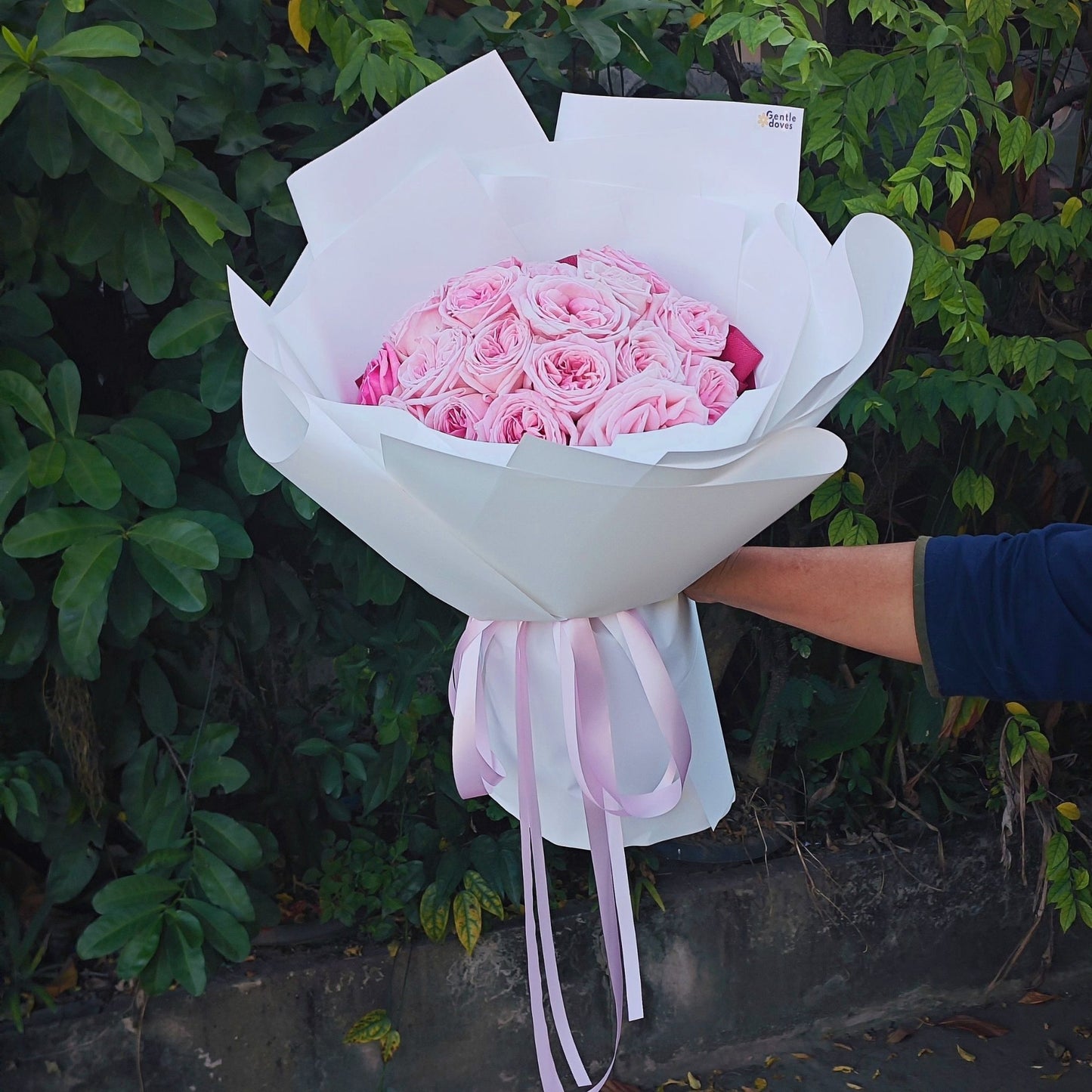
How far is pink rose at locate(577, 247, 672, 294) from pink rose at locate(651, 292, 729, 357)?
2 cm

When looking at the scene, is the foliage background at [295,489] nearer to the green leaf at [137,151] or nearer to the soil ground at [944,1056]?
the green leaf at [137,151]

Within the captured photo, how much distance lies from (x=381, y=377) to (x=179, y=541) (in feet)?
1.93

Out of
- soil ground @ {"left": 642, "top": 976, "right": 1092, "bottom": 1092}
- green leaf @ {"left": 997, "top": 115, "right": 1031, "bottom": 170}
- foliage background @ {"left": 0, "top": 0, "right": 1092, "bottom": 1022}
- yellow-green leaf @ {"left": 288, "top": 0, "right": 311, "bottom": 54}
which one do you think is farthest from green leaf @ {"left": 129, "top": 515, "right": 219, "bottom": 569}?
soil ground @ {"left": 642, "top": 976, "right": 1092, "bottom": 1092}

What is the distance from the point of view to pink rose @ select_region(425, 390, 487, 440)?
2.63 feet

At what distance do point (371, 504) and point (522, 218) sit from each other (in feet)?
1.21

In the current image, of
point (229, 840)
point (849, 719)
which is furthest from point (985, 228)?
point (229, 840)

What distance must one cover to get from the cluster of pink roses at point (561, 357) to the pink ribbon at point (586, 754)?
0.19m

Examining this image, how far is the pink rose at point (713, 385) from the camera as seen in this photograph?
82 cm

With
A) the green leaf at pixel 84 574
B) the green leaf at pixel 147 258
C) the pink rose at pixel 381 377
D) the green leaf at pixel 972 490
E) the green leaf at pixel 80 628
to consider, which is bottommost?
the green leaf at pixel 972 490

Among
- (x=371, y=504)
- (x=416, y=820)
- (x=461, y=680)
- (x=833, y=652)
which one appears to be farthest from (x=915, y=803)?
(x=371, y=504)

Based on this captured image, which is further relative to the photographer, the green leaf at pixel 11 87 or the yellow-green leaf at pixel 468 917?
the yellow-green leaf at pixel 468 917

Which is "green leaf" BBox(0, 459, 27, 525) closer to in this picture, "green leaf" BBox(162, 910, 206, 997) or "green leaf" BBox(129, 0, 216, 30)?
"green leaf" BBox(129, 0, 216, 30)

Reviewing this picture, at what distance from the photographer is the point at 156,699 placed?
1763mm

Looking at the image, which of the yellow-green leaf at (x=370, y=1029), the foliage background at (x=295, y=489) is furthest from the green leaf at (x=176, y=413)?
the yellow-green leaf at (x=370, y=1029)
